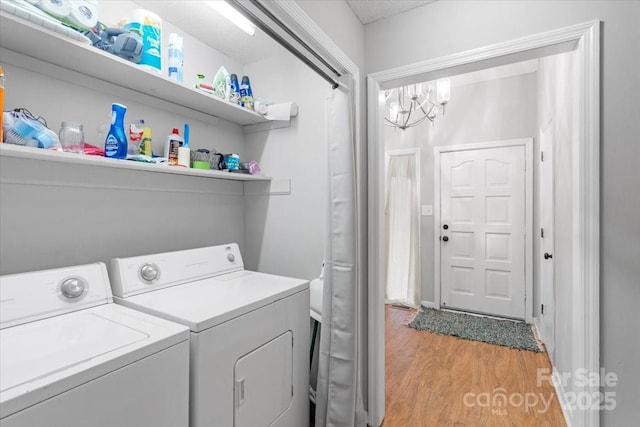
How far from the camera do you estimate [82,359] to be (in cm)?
79

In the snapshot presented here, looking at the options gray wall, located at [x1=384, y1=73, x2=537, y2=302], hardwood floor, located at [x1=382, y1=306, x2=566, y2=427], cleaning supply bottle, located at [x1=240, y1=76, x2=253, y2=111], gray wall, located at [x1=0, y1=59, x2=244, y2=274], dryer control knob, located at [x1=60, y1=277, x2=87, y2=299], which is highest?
gray wall, located at [x1=384, y1=73, x2=537, y2=302]

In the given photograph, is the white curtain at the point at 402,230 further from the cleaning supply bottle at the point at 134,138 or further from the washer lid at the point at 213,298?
the cleaning supply bottle at the point at 134,138

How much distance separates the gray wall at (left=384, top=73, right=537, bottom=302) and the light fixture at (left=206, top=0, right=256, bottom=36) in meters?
2.73

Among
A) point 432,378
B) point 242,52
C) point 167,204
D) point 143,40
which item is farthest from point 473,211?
point 143,40

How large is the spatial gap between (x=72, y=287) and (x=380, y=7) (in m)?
2.05

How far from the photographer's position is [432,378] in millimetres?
2330

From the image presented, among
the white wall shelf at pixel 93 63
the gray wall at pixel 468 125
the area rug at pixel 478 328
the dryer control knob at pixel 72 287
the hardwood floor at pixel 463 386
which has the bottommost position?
the hardwood floor at pixel 463 386

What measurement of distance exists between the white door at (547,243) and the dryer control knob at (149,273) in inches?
114

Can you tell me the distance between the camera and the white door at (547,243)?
8.25 feet

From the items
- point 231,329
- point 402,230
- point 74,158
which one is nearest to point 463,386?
point 231,329

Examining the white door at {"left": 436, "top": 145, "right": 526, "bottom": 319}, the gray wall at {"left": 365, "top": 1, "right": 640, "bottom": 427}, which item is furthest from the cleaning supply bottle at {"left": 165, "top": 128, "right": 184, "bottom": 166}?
the white door at {"left": 436, "top": 145, "right": 526, "bottom": 319}

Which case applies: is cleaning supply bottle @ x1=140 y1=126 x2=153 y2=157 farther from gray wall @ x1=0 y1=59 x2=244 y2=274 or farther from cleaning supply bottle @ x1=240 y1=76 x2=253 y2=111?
cleaning supply bottle @ x1=240 y1=76 x2=253 y2=111

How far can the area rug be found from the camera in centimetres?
292

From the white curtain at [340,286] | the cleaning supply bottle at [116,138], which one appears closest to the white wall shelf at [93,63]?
the cleaning supply bottle at [116,138]
